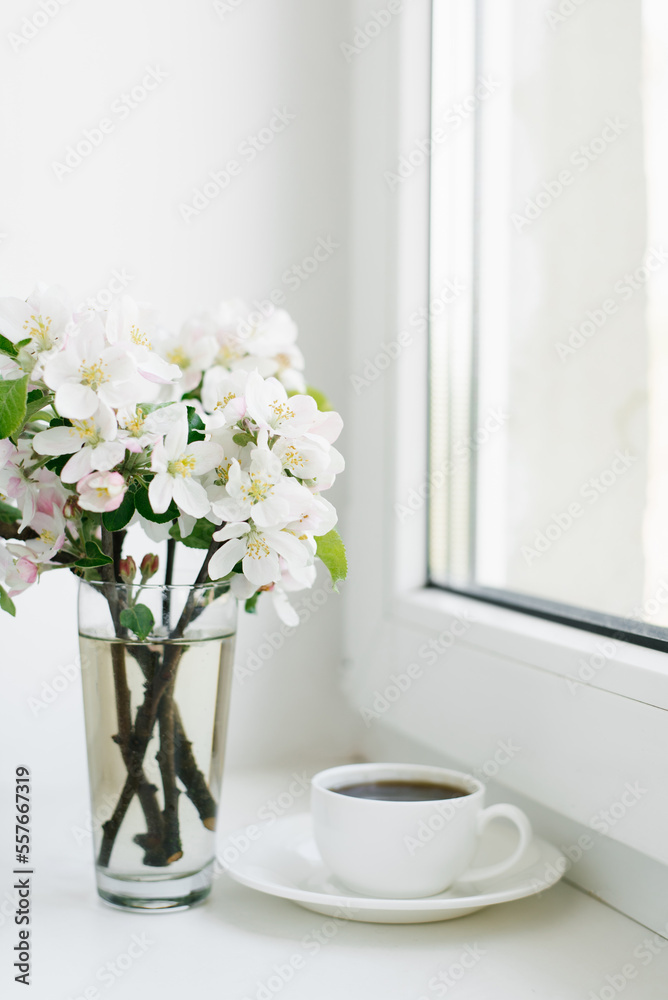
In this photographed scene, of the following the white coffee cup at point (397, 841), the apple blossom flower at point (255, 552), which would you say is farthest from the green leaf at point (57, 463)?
the white coffee cup at point (397, 841)

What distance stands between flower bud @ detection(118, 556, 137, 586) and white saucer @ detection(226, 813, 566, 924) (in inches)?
8.7

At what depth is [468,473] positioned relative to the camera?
36.5 inches

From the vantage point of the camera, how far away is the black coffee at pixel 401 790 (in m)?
0.64

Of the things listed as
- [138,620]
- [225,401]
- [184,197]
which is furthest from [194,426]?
[184,197]

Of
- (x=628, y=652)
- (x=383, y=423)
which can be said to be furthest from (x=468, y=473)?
(x=628, y=652)

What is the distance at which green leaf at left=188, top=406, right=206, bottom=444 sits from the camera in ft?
1.83

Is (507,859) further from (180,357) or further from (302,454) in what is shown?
(180,357)

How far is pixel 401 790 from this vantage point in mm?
657

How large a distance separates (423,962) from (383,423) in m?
0.53

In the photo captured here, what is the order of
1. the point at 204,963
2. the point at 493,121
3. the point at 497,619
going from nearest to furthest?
the point at 204,963, the point at 497,619, the point at 493,121

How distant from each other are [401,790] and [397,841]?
0.07 m

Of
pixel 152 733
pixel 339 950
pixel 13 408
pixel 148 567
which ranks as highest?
pixel 13 408

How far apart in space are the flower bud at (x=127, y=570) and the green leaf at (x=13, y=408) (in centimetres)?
13

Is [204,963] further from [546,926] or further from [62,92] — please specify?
[62,92]
